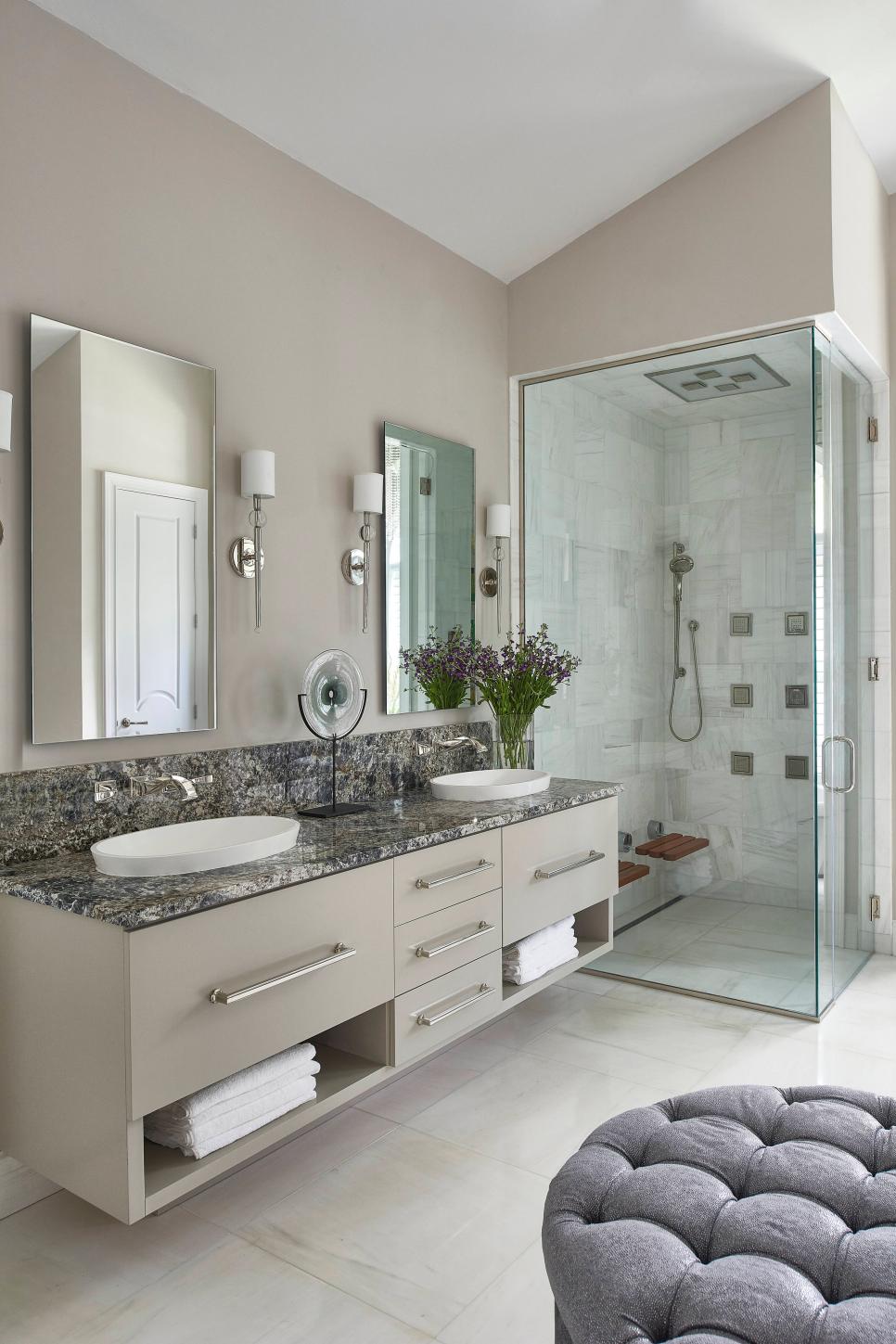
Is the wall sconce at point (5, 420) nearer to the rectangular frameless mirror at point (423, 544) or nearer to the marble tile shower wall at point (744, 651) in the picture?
the rectangular frameless mirror at point (423, 544)

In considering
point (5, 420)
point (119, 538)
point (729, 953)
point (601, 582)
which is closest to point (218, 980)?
point (119, 538)

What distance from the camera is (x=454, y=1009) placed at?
2430 millimetres

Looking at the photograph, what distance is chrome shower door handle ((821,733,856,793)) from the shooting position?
326 centimetres

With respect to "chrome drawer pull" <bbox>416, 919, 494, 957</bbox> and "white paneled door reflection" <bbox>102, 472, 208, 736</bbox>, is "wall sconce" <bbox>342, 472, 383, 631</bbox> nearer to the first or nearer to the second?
"white paneled door reflection" <bbox>102, 472, 208, 736</bbox>

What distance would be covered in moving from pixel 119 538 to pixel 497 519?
5.35 feet

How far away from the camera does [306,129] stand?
2646 mm

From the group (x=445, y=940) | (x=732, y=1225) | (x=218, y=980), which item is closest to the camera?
(x=732, y=1225)

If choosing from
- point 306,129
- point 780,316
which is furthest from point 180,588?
point 780,316

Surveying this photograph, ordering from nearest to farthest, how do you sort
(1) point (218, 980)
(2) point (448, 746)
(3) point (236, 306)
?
(1) point (218, 980)
(3) point (236, 306)
(2) point (448, 746)

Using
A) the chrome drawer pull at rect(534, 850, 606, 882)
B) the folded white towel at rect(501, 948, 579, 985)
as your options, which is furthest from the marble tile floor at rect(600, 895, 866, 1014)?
the folded white towel at rect(501, 948, 579, 985)

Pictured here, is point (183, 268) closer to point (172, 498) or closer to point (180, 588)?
point (172, 498)

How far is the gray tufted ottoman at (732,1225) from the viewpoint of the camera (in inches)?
43.9

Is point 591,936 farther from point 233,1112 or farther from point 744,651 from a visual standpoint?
point 233,1112

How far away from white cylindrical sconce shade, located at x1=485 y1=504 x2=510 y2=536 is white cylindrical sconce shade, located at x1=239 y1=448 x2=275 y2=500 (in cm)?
120
